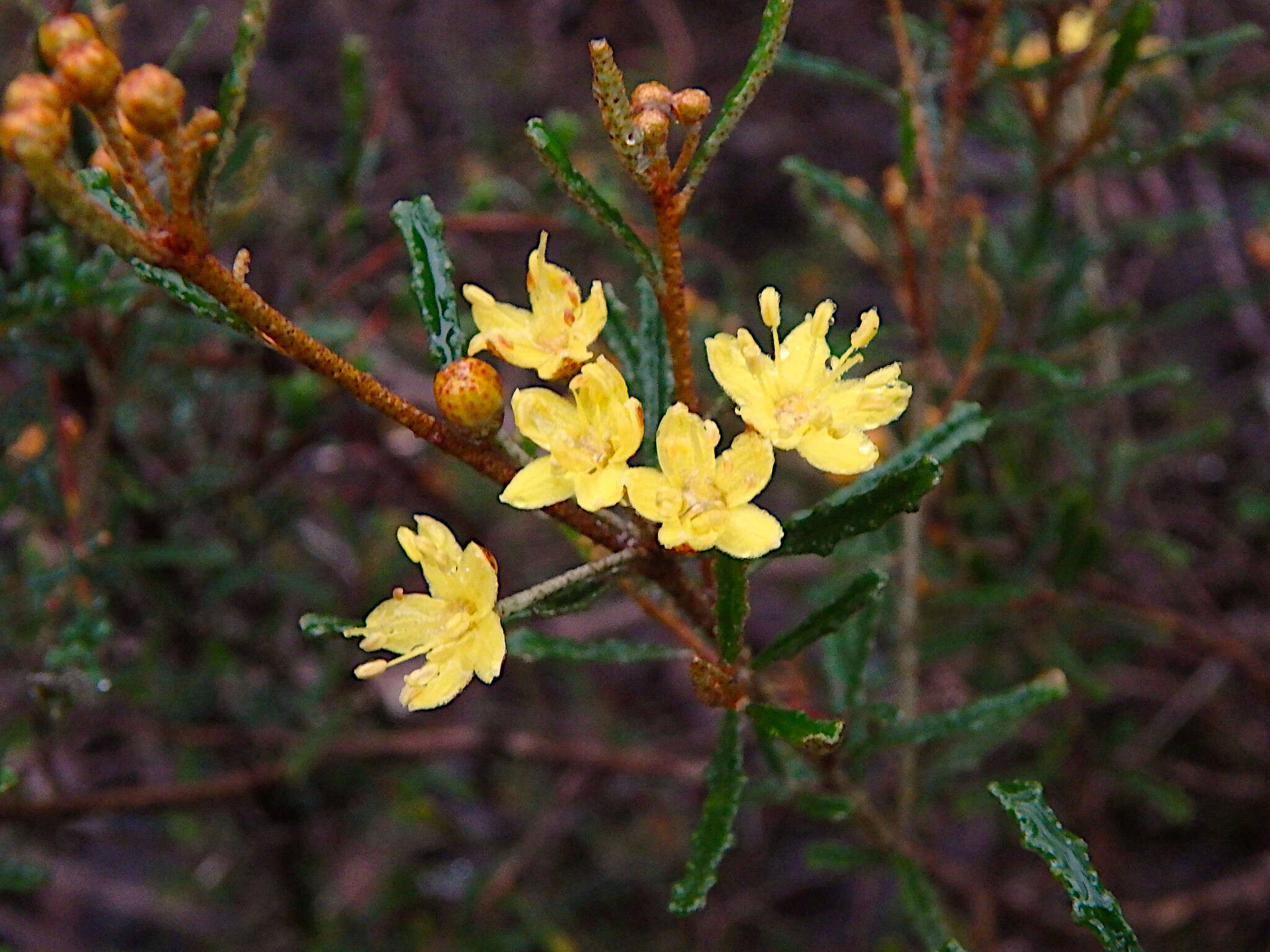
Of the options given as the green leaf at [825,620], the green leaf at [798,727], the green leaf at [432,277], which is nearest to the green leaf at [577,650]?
the green leaf at [825,620]

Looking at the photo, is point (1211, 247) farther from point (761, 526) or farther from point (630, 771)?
point (761, 526)

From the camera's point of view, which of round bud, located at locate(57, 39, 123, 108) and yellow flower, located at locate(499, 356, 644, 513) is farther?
yellow flower, located at locate(499, 356, 644, 513)

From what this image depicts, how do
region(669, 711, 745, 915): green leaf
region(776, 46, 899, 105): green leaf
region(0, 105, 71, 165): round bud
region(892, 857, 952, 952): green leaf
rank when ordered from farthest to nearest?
region(776, 46, 899, 105): green leaf → region(892, 857, 952, 952): green leaf → region(669, 711, 745, 915): green leaf → region(0, 105, 71, 165): round bud

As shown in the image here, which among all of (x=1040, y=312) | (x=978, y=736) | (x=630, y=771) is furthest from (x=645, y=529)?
(x=1040, y=312)

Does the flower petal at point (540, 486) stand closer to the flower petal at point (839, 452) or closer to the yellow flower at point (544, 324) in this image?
the yellow flower at point (544, 324)

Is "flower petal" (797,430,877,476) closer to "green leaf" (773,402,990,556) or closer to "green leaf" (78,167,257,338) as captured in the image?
"green leaf" (773,402,990,556)

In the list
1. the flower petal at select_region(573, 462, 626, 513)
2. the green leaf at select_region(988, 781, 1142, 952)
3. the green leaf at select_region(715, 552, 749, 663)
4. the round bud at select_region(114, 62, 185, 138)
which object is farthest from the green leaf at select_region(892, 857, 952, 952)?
the round bud at select_region(114, 62, 185, 138)
